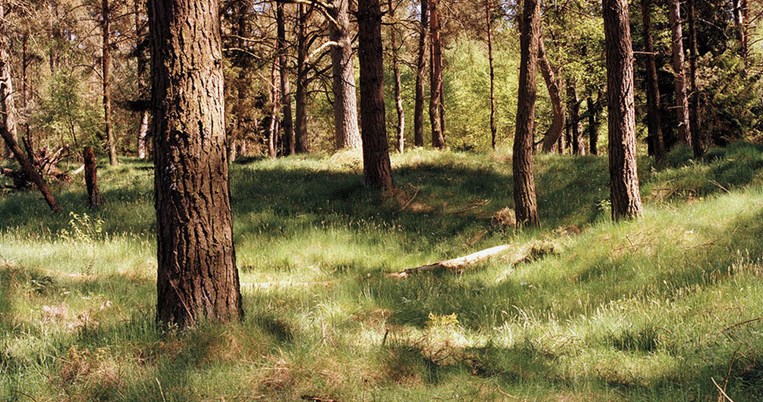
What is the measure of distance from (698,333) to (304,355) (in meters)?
3.12

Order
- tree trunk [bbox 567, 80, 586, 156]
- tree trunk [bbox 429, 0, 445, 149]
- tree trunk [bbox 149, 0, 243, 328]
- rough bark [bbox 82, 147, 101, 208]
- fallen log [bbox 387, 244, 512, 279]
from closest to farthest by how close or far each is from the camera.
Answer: tree trunk [bbox 149, 0, 243, 328], fallen log [bbox 387, 244, 512, 279], rough bark [bbox 82, 147, 101, 208], tree trunk [bbox 429, 0, 445, 149], tree trunk [bbox 567, 80, 586, 156]

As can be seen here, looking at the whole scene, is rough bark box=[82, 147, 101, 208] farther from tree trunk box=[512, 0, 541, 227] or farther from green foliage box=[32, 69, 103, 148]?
green foliage box=[32, 69, 103, 148]

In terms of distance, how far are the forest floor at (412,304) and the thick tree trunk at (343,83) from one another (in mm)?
4378

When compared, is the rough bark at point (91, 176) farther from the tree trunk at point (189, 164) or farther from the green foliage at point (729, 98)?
the green foliage at point (729, 98)

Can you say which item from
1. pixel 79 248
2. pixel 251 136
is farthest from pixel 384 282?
pixel 251 136

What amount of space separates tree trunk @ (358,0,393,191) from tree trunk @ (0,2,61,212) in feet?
21.9

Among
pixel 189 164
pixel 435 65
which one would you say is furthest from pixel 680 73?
pixel 189 164

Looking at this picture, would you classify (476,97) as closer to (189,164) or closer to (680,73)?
(680,73)

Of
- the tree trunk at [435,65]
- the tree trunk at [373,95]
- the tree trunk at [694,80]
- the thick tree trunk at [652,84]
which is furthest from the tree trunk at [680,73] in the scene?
the tree trunk at [373,95]

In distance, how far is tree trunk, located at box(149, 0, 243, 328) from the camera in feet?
14.4

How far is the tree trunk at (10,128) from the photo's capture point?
9977mm

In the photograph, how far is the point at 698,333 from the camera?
433 cm

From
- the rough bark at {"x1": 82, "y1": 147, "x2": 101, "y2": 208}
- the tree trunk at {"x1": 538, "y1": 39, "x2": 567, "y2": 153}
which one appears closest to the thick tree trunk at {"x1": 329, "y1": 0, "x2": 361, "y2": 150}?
the tree trunk at {"x1": 538, "y1": 39, "x2": 567, "y2": 153}

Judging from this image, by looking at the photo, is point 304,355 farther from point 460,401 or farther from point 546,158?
point 546,158
